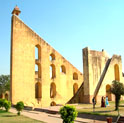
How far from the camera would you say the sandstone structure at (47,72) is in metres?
24.1

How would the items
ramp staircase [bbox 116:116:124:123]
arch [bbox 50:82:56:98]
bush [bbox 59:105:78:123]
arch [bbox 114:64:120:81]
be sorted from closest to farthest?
1. bush [bbox 59:105:78:123]
2. ramp staircase [bbox 116:116:124:123]
3. arch [bbox 114:64:120:81]
4. arch [bbox 50:82:56:98]

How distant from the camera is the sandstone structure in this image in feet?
78.9

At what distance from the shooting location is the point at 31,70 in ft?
83.5

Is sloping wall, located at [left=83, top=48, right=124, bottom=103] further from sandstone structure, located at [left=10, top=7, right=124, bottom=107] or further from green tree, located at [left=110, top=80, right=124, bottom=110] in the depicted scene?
green tree, located at [left=110, top=80, right=124, bottom=110]

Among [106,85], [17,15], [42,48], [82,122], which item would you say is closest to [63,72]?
[42,48]

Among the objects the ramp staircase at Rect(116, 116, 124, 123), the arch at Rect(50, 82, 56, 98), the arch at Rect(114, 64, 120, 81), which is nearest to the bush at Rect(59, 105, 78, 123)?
the ramp staircase at Rect(116, 116, 124, 123)

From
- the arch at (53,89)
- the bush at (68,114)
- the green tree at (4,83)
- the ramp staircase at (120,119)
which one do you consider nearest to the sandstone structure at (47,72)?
the arch at (53,89)

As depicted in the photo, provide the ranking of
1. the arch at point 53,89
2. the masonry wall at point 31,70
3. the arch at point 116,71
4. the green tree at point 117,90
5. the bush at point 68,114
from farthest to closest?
1. the arch at point 53,89
2. the arch at point 116,71
3. the masonry wall at point 31,70
4. the green tree at point 117,90
5. the bush at point 68,114

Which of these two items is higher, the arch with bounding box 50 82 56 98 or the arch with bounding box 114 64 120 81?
the arch with bounding box 114 64 120 81

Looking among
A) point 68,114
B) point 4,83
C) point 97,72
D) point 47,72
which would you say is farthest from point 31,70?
point 4,83

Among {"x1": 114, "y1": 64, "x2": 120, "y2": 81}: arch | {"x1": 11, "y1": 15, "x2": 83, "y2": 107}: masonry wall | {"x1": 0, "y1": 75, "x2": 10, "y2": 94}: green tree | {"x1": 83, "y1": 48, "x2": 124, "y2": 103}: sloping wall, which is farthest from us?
{"x1": 0, "y1": 75, "x2": 10, "y2": 94}: green tree

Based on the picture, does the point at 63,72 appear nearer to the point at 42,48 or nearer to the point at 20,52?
the point at 42,48

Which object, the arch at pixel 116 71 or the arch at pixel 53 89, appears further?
the arch at pixel 53 89

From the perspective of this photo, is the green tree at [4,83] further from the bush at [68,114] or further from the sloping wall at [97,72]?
the bush at [68,114]
